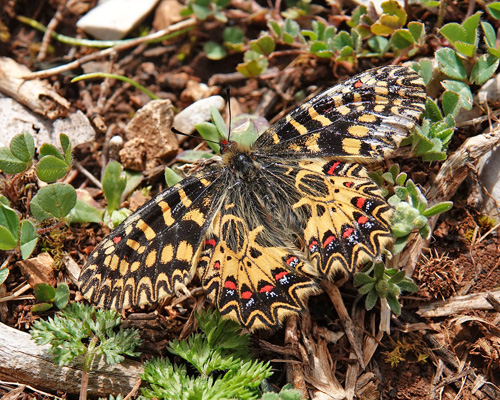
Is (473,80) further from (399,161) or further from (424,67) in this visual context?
(399,161)

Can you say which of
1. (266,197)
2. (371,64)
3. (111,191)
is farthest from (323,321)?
(371,64)

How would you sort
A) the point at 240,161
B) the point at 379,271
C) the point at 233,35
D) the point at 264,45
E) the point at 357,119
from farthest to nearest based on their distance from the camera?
the point at 233,35 → the point at 264,45 → the point at 240,161 → the point at 357,119 → the point at 379,271

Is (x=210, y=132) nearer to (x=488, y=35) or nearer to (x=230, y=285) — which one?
(x=230, y=285)

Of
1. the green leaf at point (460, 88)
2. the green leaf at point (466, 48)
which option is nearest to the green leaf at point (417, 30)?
the green leaf at point (466, 48)

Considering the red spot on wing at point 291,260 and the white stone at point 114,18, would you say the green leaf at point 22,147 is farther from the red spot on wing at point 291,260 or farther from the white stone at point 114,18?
the red spot on wing at point 291,260

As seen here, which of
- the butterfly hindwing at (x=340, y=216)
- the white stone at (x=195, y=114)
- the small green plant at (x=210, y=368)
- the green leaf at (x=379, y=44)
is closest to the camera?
the butterfly hindwing at (x=340, y=216)

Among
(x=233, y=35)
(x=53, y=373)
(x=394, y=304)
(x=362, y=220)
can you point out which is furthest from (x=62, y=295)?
(x=233, y=35)
